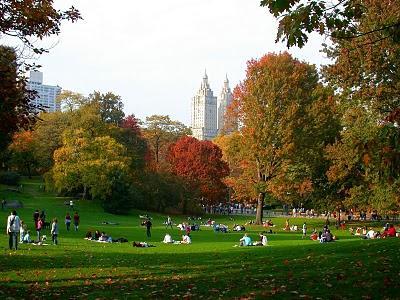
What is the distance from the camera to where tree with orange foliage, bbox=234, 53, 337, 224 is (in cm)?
5091

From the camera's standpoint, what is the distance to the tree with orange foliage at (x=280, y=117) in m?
50.9

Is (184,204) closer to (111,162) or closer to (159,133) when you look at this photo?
(111,162)

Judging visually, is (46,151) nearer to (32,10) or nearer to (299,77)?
(299,77)

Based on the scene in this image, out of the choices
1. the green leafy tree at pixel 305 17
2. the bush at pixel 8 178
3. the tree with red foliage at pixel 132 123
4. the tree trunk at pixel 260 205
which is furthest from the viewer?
the tree with red foliage at pixel 132 123

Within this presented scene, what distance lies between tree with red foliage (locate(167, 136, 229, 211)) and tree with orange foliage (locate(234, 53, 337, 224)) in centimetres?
2167

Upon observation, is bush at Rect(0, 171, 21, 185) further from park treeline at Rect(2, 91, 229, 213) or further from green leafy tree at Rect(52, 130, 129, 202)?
green leafy tree at Rect(52, 130, 129, 202)

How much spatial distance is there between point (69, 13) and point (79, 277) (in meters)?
7.59

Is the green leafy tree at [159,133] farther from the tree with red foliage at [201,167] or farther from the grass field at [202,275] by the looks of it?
the grass field at [202,275]

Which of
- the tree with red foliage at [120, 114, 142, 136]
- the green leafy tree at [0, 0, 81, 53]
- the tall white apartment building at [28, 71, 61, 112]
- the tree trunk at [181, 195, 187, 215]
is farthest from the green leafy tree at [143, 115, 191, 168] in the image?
the green leafy tree at [0, 0, 81, 53]

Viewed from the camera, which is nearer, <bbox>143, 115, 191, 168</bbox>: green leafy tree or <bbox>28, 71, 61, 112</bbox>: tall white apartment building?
<bbox>28, 71, 61, 112</bbox>: tall white apartment building

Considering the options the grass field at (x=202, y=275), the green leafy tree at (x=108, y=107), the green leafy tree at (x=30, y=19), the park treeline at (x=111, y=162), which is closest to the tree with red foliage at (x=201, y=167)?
the park treeline at (x=111, y=162)

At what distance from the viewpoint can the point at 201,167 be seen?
75.6 metres

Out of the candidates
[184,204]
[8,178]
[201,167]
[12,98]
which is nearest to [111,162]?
[184,204]

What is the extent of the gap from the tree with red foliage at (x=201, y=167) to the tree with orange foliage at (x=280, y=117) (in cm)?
2167
